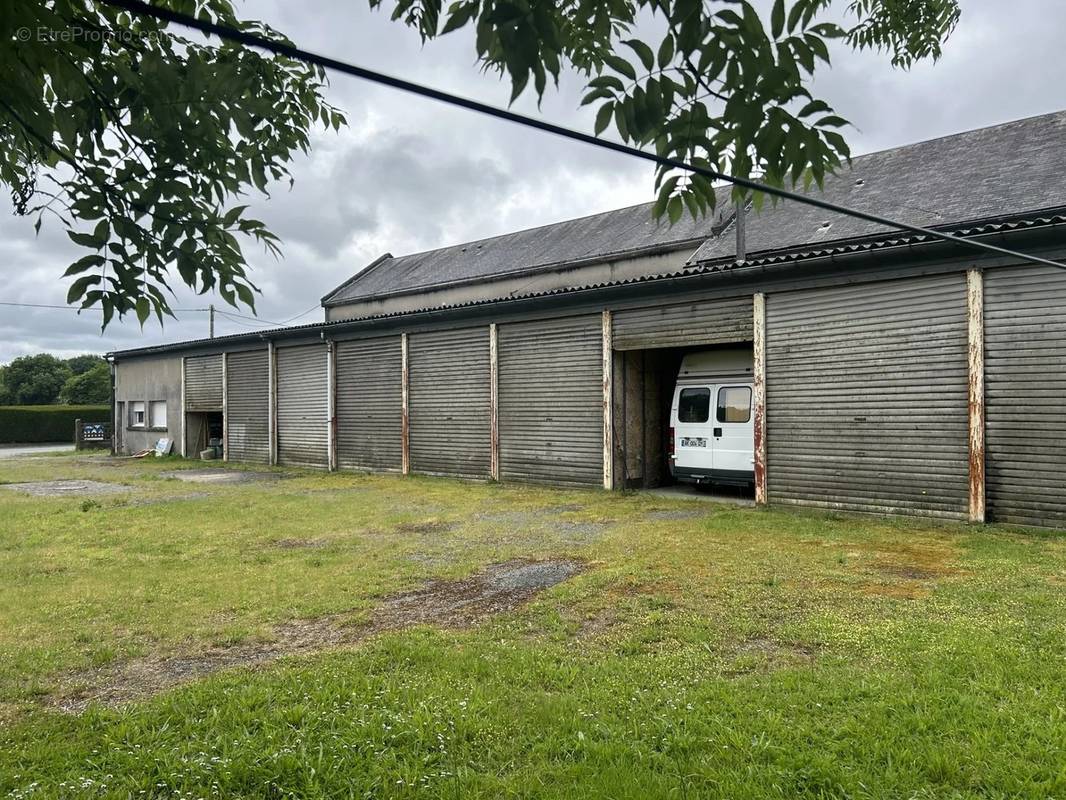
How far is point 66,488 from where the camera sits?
14.4 m

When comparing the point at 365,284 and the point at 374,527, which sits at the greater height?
the point at 365,284

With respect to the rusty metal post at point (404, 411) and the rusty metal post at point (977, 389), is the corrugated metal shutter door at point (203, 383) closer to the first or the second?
the rusty metal post at point (404, 411)

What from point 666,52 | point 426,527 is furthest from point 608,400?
point 666,52

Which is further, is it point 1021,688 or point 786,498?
point 786,498

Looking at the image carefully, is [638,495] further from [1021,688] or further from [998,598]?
[1021,688]

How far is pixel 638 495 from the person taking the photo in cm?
1235

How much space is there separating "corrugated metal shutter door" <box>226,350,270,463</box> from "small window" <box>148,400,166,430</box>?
4.90 meters

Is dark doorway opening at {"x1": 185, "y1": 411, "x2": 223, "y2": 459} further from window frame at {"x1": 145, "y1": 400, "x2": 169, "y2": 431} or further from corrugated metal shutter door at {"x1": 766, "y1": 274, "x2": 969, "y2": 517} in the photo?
corrugated metal shutter door at {"x1": 766, "y1": 274, "x2": 969, "y2": 517}

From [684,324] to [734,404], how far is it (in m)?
1.66

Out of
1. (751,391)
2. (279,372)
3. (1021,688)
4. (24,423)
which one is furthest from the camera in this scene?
(24,423)

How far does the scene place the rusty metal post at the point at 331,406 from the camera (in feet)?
60.6

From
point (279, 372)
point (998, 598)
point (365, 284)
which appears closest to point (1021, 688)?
point (998, 598)

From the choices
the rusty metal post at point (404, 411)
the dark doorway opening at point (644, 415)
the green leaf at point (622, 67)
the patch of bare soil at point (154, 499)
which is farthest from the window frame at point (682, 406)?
the green leaf at point (622, 67)

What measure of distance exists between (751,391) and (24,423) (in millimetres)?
40446
